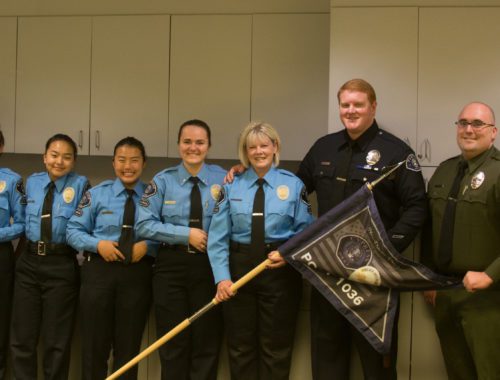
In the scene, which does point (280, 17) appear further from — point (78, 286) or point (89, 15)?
point (78, 286)

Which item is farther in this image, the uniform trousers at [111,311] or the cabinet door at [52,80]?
the cabinet door at [52,80]

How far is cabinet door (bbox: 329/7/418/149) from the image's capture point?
3004mm

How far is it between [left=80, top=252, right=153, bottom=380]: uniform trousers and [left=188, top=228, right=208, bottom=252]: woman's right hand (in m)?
0.36

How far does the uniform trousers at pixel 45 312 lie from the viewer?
284 cm

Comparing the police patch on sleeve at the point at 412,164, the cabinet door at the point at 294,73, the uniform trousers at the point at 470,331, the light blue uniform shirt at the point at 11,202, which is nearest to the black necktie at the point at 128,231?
the light blue uniform shirt at the point at 11,202

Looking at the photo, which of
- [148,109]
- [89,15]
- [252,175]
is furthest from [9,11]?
[252,175]

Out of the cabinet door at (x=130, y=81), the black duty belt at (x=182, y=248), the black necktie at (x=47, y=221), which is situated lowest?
the black duty belt at (x=182, y=248)

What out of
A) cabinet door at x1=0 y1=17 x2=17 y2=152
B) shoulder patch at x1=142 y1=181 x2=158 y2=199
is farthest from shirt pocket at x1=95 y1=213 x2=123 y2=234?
cabinet door at x1=0 y1=17 x2=17 y2=152

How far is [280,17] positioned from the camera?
3.61 meters

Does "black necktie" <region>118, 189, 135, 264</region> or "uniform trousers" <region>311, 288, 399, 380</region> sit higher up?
"black necktie" <region>118, 189, 135, 264</region>

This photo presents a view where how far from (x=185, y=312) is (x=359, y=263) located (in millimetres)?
919

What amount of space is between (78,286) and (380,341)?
164cm

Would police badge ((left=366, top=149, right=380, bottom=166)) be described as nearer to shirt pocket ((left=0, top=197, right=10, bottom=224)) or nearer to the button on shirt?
the button on shirt

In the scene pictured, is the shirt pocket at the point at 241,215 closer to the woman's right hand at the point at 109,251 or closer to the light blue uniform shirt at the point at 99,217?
the light blue uniform shirt at the point at 99,217
